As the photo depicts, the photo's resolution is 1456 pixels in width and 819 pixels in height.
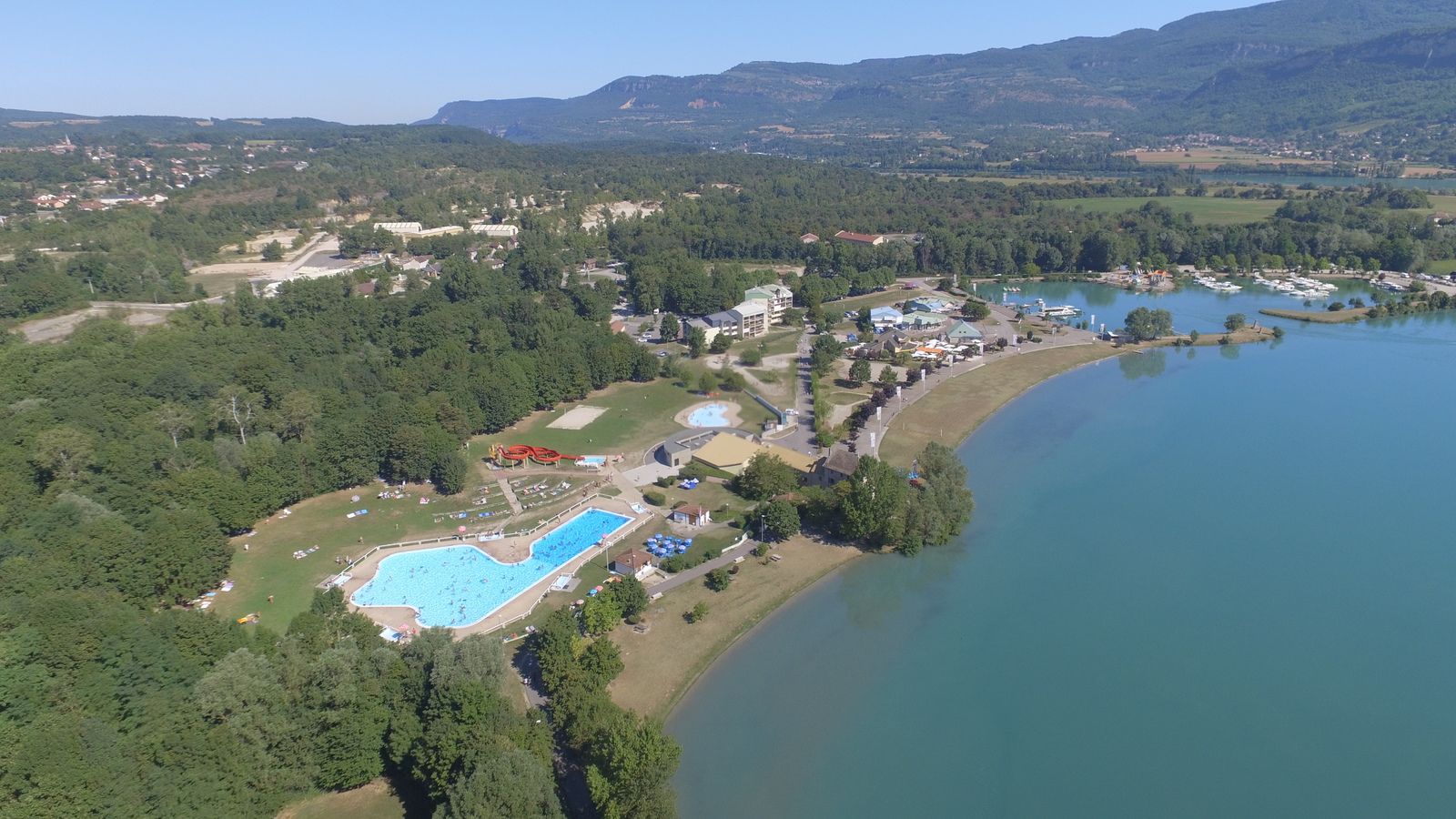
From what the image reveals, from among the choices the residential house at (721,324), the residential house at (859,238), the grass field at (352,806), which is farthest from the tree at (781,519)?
the residential house at (859,238)

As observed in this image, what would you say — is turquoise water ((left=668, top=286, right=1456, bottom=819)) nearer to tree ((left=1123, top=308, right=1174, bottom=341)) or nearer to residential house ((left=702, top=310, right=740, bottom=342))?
tree ((left=1123, top=308, right=1174, bottom=341))

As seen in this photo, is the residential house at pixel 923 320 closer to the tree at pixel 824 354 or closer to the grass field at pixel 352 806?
the tree at pixel 824 354

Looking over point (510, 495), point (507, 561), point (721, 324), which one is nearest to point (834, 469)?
point (507, 561)

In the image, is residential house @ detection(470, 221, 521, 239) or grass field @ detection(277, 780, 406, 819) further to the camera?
residential house @ detection(470, 221, 521, 239)

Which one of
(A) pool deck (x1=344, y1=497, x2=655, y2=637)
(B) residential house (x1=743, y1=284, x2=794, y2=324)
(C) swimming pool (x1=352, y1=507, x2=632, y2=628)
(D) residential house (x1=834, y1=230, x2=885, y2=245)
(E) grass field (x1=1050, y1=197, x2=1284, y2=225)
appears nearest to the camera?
(A) pool deck (x1=344, y1=497, x2=655, y2=637)

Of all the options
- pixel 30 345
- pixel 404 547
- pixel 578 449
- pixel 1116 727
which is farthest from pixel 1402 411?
pixel 30 345

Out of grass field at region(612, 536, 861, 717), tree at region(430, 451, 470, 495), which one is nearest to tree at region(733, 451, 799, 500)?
grass field at region(612, 536, 861, 717)
